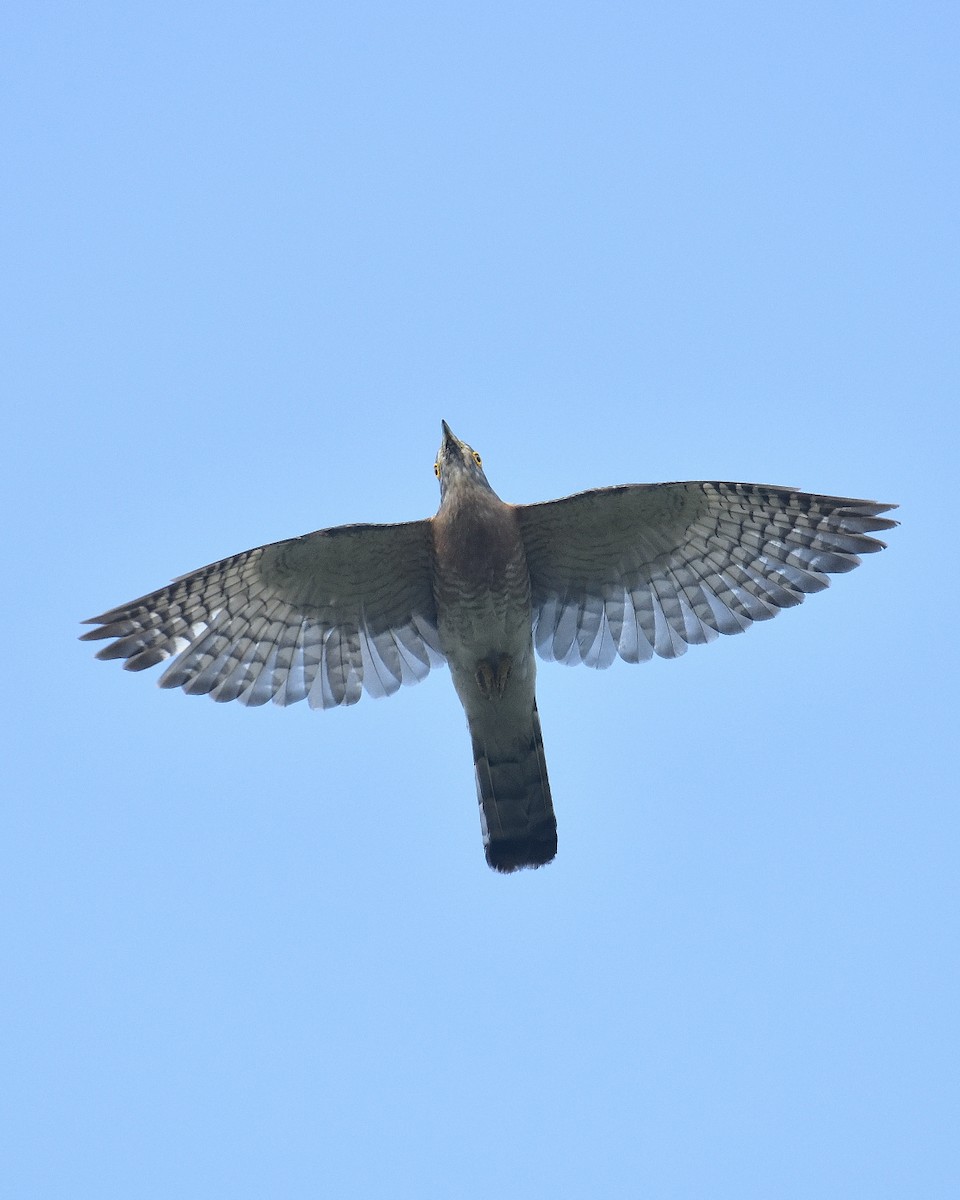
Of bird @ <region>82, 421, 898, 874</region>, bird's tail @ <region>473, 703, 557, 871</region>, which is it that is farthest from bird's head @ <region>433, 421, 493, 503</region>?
bird's tail @ <region>473, 703, 557, 871</region>

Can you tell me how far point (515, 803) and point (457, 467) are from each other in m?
2.68

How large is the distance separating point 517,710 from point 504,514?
160cm

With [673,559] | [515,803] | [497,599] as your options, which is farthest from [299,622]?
[673,559]

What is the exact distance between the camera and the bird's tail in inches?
474

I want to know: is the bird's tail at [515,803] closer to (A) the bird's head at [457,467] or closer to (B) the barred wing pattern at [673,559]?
(B) the barred wing pattern at [673,559]

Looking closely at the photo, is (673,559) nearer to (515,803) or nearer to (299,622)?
(515,803)

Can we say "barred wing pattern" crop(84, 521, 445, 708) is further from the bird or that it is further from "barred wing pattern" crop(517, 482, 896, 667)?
"barred wing pattern" crop(517, 482, 896, 667)

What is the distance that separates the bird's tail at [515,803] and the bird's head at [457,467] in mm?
1879

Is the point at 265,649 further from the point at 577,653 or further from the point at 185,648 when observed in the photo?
the point at 577,653

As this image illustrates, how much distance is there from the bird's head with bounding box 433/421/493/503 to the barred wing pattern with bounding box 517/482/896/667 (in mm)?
444

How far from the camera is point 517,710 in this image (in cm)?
1193

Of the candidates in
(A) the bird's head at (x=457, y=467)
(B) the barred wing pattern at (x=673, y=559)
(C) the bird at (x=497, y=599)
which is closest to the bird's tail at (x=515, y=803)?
(C) the bird at (x=497, y=599)

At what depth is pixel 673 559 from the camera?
12.1m

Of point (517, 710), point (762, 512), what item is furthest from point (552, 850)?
point (762, 512)
